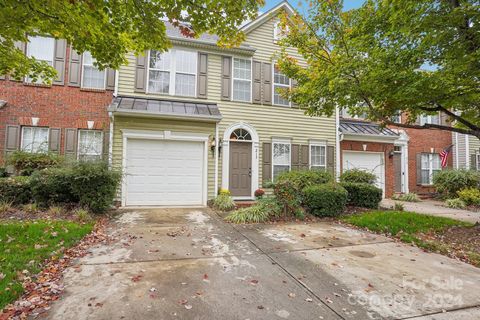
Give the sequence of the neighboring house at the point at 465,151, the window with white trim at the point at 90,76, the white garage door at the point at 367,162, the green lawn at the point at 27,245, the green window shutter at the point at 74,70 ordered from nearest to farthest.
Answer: the green lawn at the point at 27,245 < the green window shutter at the point at 74,70 < the window with white trim at the point at 90,76 < the white garage door at the point at 367,162 < the neighboring house at the point at 465,151

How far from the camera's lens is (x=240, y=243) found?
4797 mm

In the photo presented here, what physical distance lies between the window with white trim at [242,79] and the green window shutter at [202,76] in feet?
3.72

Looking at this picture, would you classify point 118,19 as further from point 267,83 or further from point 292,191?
point 267,83

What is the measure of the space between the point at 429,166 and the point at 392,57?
10816 millimetres

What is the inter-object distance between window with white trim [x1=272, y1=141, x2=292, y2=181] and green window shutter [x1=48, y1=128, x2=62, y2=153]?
24.7 feet

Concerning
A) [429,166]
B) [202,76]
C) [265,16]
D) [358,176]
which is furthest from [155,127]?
[429,166]

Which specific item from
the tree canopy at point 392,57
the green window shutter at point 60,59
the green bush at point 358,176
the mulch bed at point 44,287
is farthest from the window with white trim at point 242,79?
the mulch bed at point 44,287

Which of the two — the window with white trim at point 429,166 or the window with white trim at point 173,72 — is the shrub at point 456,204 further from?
→ the window with white trim at point 173,72

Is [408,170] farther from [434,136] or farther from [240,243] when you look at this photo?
[240,243]

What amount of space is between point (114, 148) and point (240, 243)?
5.53 metres

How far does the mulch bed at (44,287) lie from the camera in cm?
241

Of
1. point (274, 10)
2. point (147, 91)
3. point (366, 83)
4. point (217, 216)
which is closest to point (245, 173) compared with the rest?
point (217, 216)

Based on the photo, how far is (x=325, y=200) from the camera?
7.16m

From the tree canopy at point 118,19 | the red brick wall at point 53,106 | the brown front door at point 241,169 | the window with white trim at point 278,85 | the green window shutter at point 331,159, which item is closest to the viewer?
the tree canopy at point 118,19
